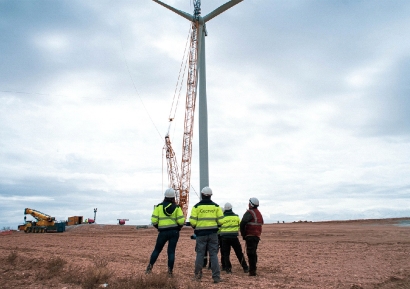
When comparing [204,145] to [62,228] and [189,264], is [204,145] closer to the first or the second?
[189,264]

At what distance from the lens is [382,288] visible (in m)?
8.79

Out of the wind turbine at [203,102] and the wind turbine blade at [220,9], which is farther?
the wind turbine blade at [220,9]

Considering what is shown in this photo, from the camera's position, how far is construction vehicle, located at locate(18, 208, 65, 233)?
2039 inches

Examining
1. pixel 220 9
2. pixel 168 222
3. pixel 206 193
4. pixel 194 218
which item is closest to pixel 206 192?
pixel 206 193

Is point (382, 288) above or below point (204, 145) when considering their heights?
below

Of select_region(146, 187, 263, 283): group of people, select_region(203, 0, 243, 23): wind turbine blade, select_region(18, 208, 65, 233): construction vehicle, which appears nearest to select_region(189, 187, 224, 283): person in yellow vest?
select_region(146, 187, 263, 283): group of people

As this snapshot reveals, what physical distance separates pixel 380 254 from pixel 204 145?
10066 mm

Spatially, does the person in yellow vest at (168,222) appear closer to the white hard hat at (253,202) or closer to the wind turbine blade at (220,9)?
the white hard hat at (253,202)

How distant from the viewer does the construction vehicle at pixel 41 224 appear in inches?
2039

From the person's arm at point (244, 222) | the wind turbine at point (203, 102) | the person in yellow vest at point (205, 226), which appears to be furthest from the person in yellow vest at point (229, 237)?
the wind turbine at point (203, 102)

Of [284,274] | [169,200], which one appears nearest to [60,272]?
[169,200]

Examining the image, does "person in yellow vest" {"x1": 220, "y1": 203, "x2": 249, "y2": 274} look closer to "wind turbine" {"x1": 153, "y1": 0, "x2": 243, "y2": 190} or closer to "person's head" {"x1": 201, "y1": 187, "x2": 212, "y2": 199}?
"person's head" {"x1": 201, "y1": 187, "x2": 212, "y2": 199}

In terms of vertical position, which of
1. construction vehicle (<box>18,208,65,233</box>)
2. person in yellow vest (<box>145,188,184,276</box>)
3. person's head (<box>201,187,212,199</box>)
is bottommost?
person in yellow vest (<box>145,188,184,276</box>)

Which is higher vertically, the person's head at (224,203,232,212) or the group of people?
the person's head at (224,203,232,212)
